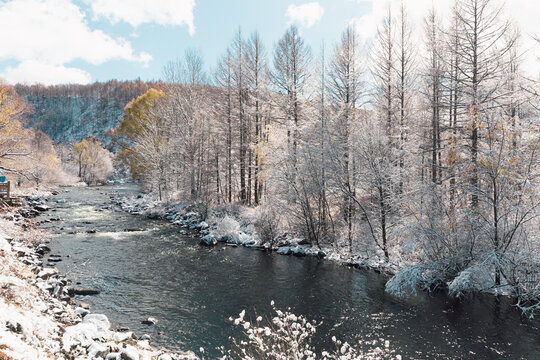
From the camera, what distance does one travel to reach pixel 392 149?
12.8 m

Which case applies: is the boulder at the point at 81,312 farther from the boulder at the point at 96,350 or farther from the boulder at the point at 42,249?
the boulder at the point at 42,249

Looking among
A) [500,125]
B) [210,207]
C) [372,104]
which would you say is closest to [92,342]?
[500,125]

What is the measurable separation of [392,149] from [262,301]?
8111 mm

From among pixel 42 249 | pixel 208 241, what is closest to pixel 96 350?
pixel 42 249

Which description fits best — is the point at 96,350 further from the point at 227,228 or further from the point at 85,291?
the point at 227,228

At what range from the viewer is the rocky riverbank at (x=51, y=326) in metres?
4.63

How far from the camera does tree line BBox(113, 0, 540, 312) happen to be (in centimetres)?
936

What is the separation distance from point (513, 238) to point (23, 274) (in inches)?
567

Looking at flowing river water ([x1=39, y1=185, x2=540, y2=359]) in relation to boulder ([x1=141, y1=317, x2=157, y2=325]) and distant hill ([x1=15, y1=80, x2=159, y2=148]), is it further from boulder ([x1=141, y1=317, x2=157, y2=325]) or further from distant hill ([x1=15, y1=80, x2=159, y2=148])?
distant hill ([x1=15, y1=80, x2=159, y2=148])

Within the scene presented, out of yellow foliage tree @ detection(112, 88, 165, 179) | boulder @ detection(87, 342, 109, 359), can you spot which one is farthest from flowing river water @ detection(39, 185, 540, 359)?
yellow foliage tree @ detection(112, 88, 165, 179)

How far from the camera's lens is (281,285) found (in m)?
10.7

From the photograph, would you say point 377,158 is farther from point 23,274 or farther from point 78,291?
point 23,274

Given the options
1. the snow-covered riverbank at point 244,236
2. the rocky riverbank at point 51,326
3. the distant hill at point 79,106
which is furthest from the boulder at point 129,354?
the distant hill at point 79,106

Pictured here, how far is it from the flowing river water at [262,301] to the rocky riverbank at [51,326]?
64 centimetres
